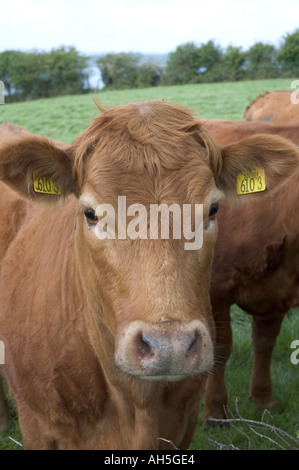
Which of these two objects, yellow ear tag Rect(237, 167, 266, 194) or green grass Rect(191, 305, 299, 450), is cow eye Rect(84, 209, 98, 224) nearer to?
yellow ear tag Rect(237, 167, 266, 194)

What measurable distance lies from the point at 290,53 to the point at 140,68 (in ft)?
44.8

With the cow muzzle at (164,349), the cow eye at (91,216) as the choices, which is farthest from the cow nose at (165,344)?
the cow eye at (91,216)

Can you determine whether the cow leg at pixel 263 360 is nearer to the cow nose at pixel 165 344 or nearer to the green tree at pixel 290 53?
the cow nose at pixel 165 344

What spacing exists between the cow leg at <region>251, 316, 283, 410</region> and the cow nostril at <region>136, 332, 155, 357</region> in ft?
9.24

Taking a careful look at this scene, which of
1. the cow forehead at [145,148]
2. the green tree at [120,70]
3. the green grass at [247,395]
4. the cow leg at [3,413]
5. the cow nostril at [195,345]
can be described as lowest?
the green grass at [247,395]

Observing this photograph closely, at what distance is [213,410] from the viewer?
15.4 feet

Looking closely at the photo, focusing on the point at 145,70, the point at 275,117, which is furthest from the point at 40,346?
the point at 145,70

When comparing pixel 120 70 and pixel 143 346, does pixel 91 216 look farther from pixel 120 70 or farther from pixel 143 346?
pixel 120 70

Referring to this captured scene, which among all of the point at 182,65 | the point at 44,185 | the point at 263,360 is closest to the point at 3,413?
the point at 263,360

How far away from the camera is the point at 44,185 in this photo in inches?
109

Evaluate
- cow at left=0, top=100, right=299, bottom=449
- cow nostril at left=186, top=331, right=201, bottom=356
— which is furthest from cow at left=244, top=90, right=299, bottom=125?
cow nostril at left=186, top=331, right=201, bottom=356

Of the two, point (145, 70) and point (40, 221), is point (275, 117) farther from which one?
point (145, 70)

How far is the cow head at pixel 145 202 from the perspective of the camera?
2.17 meters

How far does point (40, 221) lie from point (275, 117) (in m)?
4.64
